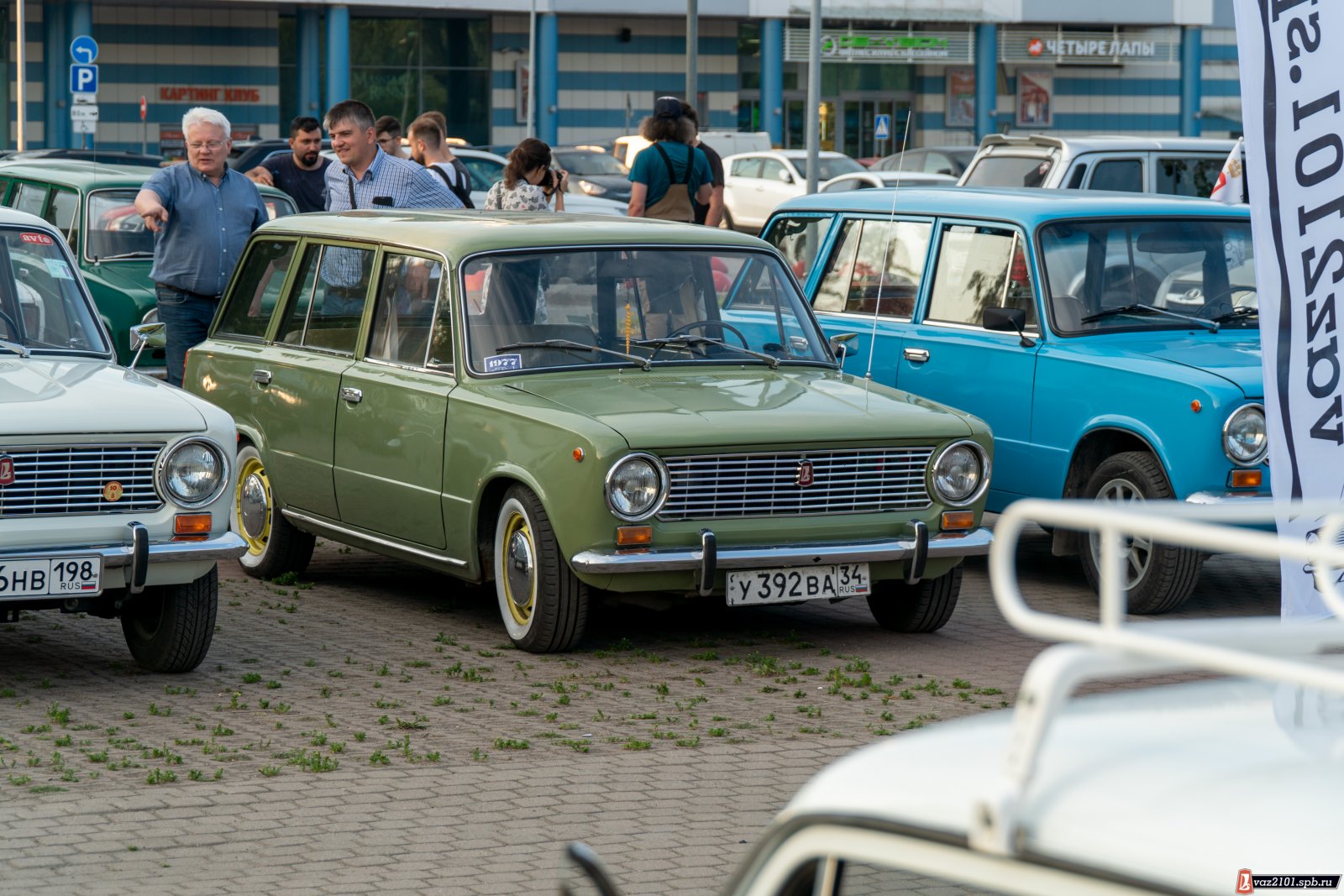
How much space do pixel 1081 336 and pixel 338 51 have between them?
42190 millimetres

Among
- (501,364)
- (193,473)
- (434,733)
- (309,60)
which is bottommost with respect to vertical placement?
(434,733)

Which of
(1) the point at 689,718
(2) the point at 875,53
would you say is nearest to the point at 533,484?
(1) the point at 689,718

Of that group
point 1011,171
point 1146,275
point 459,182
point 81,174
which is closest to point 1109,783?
point 1146,275

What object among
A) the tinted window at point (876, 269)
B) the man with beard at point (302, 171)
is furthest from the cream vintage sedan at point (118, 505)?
the man with beard at point (302, 171)

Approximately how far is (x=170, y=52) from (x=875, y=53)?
18974 mm

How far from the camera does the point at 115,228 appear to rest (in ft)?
49.2

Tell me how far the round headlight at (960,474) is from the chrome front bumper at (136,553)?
2909 mm

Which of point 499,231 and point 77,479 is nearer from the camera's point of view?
point 77,479

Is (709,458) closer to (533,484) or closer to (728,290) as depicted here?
(533,484)

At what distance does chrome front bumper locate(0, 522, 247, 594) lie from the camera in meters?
7.16

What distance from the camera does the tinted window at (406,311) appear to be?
8.90 meters

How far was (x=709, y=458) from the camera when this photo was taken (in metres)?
7.96

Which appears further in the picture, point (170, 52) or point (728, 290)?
point (170, 52)

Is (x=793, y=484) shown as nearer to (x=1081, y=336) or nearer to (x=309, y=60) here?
(x=1081, y=336)
